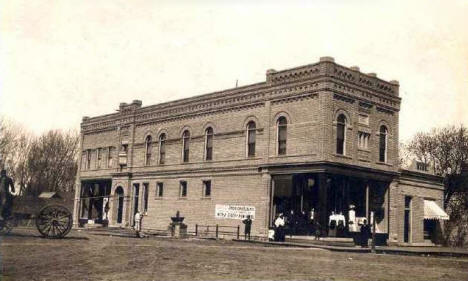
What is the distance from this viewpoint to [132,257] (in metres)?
14.8

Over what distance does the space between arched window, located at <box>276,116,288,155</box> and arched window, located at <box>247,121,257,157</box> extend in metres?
1.81

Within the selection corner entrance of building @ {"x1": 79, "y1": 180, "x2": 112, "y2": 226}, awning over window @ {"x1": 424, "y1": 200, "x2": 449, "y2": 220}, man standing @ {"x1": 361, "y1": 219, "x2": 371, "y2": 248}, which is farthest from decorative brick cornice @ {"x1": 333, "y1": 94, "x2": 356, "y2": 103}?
corner entrance of building @ {"x1": 79, "y1": 180, "x2": 112, "y2": 226}

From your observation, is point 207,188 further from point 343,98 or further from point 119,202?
point 343,98

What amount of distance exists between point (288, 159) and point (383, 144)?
21.3 ft

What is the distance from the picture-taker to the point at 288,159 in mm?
29281

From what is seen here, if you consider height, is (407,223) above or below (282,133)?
below

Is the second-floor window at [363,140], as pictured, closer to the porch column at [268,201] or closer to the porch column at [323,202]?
the porch column at [323,202]

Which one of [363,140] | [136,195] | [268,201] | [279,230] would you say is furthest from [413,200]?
[136,195]

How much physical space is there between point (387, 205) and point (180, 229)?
12.3 m

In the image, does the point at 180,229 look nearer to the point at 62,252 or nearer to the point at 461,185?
the point at 62,252

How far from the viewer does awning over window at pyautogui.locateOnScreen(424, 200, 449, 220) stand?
34719 millimetres

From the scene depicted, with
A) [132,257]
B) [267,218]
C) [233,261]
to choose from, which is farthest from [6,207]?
[267,218]

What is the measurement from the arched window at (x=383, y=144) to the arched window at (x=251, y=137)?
7441 millimetres

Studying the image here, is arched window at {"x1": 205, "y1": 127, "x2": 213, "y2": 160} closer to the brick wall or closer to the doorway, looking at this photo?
the brick wall
